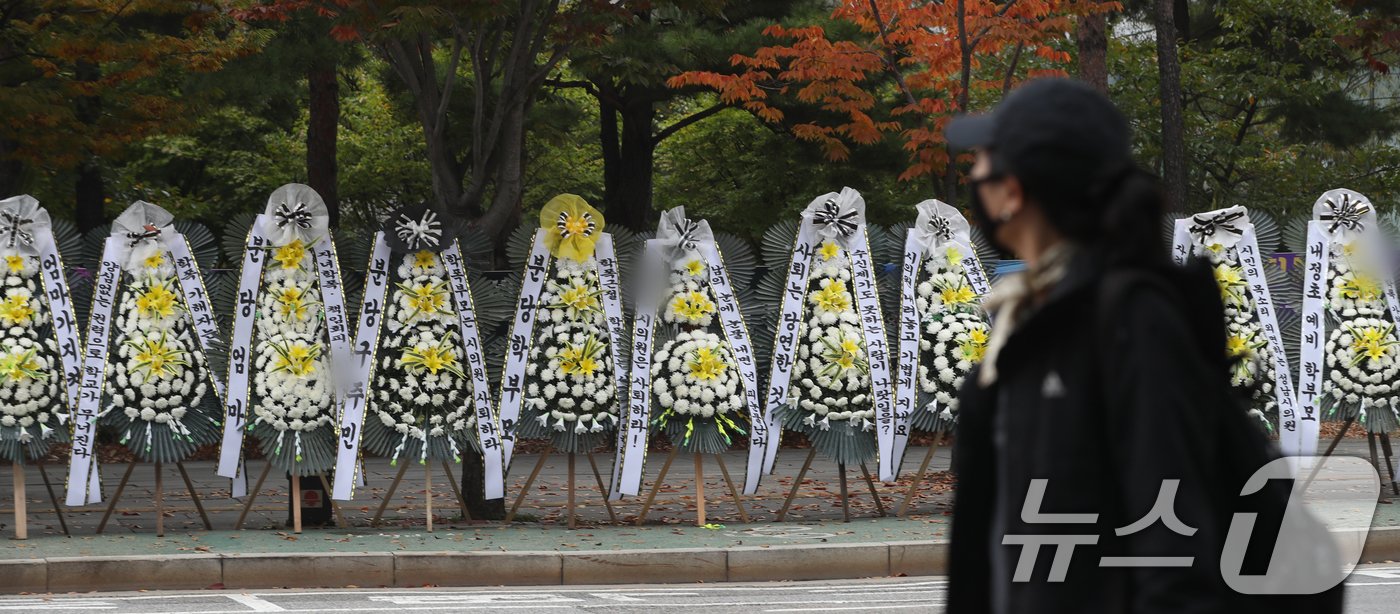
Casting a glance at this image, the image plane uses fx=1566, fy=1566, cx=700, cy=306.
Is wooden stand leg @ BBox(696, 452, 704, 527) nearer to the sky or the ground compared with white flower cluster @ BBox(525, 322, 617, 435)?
nearer to the ground

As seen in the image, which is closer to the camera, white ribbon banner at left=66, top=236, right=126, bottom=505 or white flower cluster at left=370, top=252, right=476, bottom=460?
white ribbon banner at left=66, top=236, right=126, bottom=505

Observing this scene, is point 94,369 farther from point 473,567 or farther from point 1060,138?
point 1060,138

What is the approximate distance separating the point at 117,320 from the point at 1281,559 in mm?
10491

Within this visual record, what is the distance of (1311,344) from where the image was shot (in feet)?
41.1

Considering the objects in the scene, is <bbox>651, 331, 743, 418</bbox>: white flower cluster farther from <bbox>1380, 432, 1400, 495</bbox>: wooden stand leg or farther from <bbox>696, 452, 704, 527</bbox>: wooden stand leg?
<bbox>1380, 432, 1400, 495</bbox>: wooden stand leg

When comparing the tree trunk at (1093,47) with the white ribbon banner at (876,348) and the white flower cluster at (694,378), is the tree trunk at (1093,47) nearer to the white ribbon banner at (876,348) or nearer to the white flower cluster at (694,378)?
the white ribbon banner at (876,348)

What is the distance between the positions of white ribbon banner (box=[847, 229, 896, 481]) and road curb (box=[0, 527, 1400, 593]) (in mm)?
1465

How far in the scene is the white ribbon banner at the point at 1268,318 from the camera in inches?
488

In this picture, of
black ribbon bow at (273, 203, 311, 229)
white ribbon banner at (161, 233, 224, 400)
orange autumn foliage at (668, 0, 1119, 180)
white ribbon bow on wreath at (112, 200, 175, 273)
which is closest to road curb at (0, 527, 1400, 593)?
white ribbon banner at (161, 233, 224, 400)

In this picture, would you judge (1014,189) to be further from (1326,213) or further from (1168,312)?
(1326,213)

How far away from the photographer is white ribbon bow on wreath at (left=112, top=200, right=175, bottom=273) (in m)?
11.4

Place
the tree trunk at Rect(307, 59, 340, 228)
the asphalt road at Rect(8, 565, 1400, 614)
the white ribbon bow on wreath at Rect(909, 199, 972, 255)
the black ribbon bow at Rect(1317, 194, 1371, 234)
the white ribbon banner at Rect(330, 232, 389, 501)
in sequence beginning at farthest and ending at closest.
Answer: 1. the tree trunk at Rect(307, 59, 340, 228)
2. the black ribbon bow at Rect(1317, 194, 1371, 234)
3. the white ribbon bow on wreath at Rect(909, 199, 972, 255)
4. the white ribbon banner at Rect(330, 232, 389, 501)
5. the asphalt road at Rect(8, 565, 1400, 614)

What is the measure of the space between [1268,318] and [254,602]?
26.2 feet

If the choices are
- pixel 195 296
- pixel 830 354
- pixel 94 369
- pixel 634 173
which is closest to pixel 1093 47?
pixel 830 354
